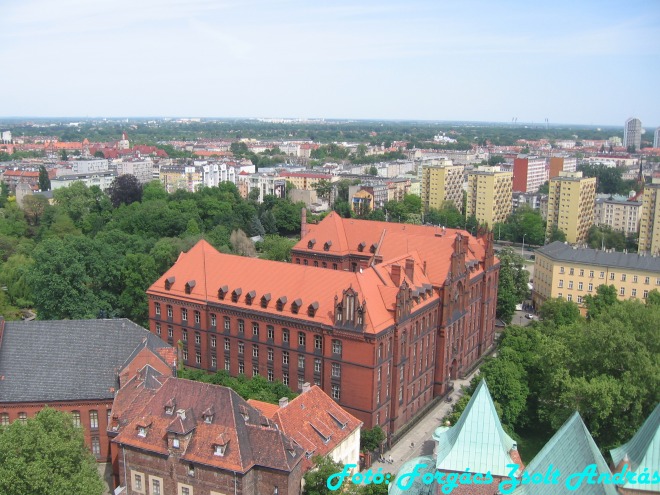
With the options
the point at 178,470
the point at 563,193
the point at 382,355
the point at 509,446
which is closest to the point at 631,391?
the point at 382,355

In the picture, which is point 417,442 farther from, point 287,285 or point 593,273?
point 593,273

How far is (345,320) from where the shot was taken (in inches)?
2459

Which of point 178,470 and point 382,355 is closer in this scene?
point 178,470

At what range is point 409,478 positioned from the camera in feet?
133

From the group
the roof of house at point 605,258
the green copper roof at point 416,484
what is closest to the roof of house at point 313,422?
the green copper roof at point 416,484

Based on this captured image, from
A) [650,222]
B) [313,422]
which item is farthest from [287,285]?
[650,222]

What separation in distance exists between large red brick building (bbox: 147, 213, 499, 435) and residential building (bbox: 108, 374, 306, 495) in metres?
16.6

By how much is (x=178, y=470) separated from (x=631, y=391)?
122ft

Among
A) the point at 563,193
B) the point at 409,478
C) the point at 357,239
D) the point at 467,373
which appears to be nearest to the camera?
the point at 409,478

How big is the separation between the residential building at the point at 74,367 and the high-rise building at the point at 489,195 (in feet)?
462

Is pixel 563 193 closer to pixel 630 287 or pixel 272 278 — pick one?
pixel 630 287

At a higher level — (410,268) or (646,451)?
(410,268)

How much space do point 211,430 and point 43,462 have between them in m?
10.4

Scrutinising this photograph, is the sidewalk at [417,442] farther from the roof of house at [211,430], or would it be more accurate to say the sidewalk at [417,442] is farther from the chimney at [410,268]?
the roof of house at [211,430]
